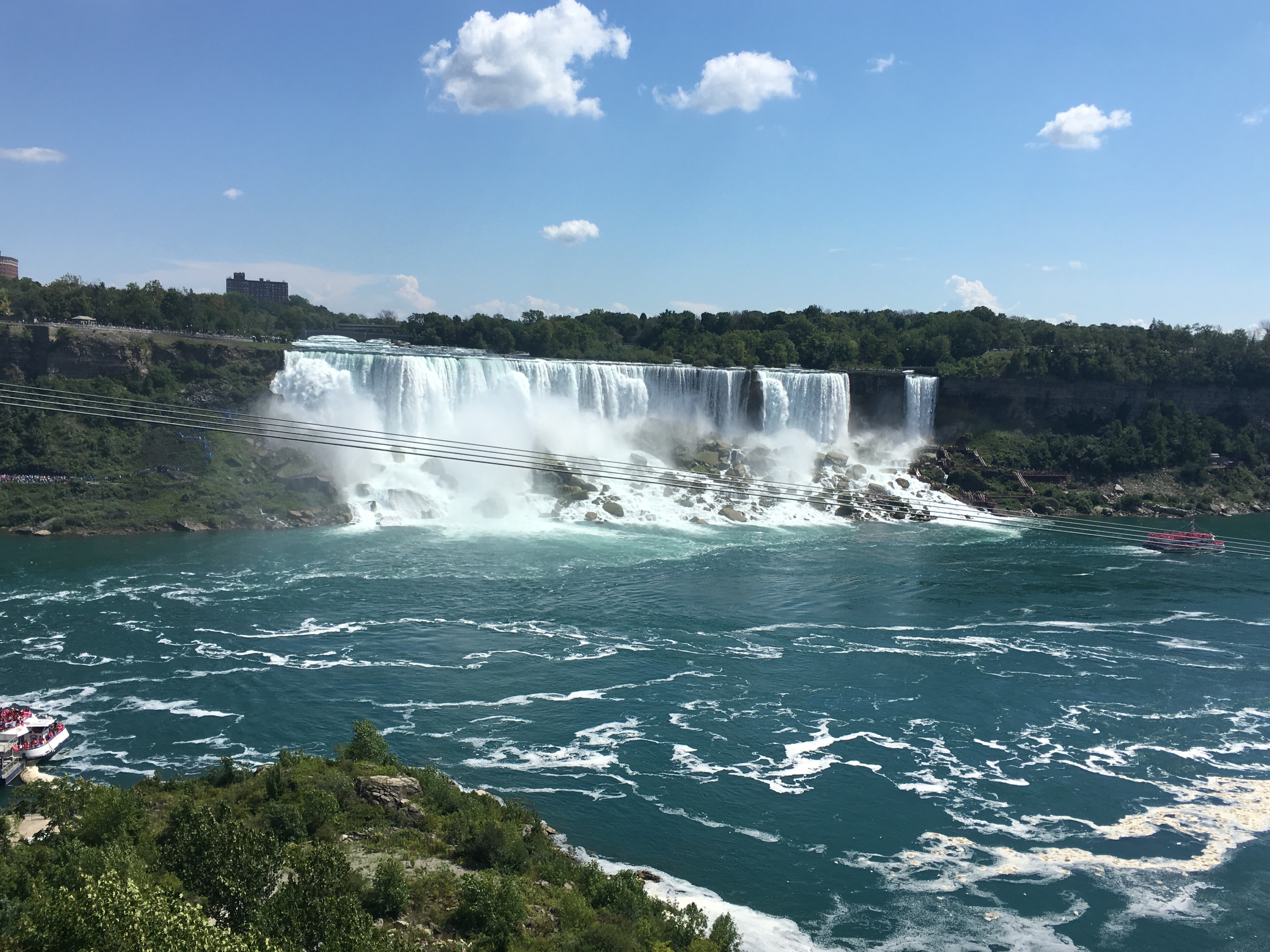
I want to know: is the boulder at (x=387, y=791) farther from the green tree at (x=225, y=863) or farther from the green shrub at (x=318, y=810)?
the green tree at (x=225, y=863)

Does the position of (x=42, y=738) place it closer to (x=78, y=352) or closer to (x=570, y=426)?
(x=78, y=352)

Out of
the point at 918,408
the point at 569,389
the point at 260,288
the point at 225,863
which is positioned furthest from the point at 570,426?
the point at 260,288

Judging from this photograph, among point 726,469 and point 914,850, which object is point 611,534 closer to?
point 726,469

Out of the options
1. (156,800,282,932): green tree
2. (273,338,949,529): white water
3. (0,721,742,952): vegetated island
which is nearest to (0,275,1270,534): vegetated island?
(273,338,949,529): white water

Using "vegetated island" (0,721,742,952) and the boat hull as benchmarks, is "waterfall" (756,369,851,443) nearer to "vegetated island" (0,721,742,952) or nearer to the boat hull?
"vegetated island" (0,721,742,952)

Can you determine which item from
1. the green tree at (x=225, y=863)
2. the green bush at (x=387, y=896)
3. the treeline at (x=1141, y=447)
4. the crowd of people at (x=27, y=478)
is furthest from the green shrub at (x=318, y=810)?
the treeline at (x=1141, y=447)

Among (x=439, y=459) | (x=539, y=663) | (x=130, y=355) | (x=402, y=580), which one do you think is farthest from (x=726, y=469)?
(x=130, y=355)
